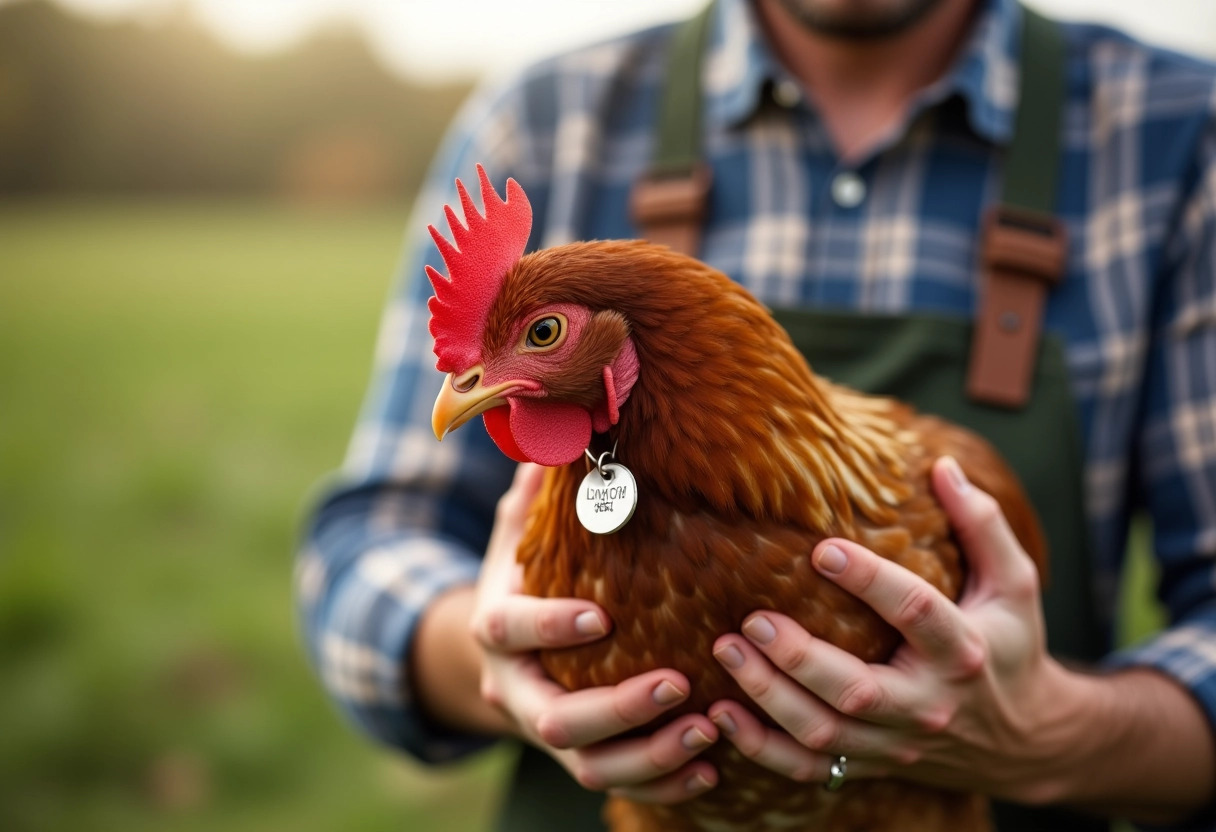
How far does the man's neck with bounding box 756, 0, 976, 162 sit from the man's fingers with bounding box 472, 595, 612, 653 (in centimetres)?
90

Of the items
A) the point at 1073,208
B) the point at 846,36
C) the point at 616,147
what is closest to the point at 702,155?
the point at 616,147

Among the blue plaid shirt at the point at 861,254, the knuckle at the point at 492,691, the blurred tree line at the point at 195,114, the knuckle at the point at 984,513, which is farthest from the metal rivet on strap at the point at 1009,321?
the blurred tree line at the point at 195,114

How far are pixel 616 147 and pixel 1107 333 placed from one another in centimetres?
83

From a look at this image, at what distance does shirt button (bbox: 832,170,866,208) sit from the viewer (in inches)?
57.3

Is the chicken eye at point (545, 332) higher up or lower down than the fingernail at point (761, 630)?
higher up

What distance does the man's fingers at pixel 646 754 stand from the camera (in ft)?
3.03

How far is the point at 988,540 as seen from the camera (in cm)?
100

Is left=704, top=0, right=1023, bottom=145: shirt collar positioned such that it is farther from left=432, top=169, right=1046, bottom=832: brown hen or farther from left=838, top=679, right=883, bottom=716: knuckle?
left=838, top=679, right=883, bottom=716: knuckle

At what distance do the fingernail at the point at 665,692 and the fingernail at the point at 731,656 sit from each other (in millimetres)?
55

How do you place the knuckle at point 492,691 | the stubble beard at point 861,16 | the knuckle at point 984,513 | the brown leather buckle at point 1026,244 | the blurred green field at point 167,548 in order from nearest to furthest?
1. the knuckle at point 984,513
2. the knuckle at point 492,691
3. the brown leather buckle at point 1026,244
4. the stubble beard at point 861,16
5. the blurred green field at point 167,548

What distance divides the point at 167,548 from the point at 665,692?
288 centimetres

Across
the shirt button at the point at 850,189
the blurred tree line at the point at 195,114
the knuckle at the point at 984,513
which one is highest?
the blurred tree line at the point at 195,114

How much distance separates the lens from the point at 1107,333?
4.44ft

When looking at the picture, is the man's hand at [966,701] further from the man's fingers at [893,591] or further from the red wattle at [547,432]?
the red wattle at [547,432]
